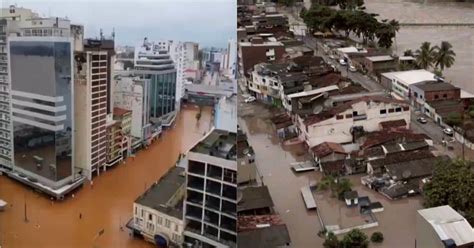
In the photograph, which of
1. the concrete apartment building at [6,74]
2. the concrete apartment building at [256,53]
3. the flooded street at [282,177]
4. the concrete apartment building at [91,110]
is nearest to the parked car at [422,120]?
the flooded street at [282,177]

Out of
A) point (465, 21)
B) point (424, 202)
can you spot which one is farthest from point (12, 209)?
point (465, 21)

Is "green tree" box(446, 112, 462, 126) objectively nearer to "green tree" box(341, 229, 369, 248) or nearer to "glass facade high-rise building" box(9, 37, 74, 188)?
"green tree" box(341, 229, 369, 248)

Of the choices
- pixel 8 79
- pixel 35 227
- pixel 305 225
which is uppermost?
pixel 8 79

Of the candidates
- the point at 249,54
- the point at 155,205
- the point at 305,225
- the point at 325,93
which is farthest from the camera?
the point at 249,54

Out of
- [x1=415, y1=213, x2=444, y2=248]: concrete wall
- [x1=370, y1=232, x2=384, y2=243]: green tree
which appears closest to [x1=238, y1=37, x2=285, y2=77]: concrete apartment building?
[x1=370, y1=232, x2=384, y2=243]: green tree

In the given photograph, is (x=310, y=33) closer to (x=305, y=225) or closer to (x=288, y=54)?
(x=288, y=54)
